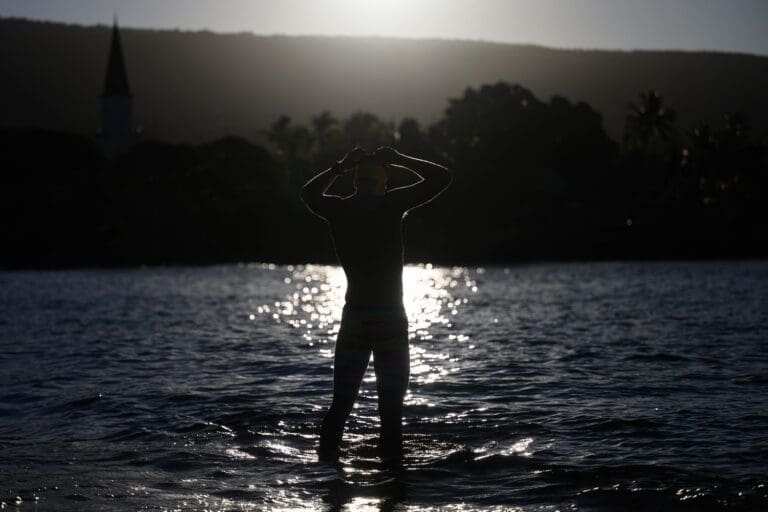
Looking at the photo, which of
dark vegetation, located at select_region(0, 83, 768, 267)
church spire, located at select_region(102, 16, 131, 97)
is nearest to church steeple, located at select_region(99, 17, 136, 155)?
church spire, located at select_region(102, 16, 131, 97)

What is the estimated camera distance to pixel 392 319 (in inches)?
331

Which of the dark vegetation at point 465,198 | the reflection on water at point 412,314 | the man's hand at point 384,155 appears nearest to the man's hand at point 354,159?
the man's hand at point 384,155

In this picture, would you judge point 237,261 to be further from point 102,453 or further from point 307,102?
point 307,102

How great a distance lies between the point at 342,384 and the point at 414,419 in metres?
2.30

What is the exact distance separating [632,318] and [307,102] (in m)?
168

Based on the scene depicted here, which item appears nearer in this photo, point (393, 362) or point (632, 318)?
point (393, 362)

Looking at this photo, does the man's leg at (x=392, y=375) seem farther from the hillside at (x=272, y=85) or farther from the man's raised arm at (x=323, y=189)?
the hillside at (x=272, y=85)

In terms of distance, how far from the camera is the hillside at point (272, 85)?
172500 mm

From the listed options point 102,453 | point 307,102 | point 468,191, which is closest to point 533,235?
point 468,191

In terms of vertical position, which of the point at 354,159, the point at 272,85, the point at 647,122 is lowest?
the point at 354,159

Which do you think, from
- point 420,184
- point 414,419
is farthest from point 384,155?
point 414,419

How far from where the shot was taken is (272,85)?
195 m

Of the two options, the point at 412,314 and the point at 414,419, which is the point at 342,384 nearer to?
the point at 414,419

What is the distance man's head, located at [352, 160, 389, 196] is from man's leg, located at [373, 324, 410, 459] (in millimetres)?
1079
